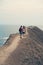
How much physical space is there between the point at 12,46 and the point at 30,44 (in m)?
3.33

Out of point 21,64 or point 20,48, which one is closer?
point 21,64

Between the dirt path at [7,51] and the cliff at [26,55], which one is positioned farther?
the dirt path at [7,51]

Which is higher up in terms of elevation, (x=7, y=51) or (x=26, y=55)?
(x=7, y=51)

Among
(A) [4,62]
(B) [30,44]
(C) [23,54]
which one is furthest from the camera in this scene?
(B) [30,44]

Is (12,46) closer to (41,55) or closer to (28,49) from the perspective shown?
(28,49)

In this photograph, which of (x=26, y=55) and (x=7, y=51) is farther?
(x=7, y=51)

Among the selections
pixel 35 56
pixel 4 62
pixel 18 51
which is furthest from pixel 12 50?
pixel 4 62

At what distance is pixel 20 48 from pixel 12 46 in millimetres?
1332

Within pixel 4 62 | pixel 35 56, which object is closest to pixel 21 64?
pixel 4 62

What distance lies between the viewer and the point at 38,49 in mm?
38406

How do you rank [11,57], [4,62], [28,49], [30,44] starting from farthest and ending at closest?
[30,44] → [28,49] → [11,57] → [4,62]

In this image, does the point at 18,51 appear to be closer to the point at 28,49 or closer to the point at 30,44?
the point at 28,49

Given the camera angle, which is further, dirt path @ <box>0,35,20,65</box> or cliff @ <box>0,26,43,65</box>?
dirt path @ <box>0,35,20,65</box>

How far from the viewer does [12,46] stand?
38.9 metres
